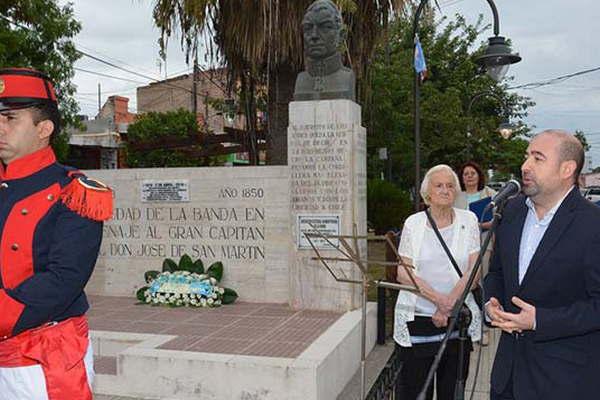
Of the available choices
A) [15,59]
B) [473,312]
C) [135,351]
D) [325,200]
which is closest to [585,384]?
[473,312]

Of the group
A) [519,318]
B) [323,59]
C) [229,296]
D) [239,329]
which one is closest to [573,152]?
[519,318]

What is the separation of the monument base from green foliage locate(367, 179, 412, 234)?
7.80m

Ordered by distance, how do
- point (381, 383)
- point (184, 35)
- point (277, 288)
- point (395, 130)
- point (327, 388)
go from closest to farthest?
1. point (381, 383)
2. point (327, 388)
3. point (277, 288)
4. point (184, 35)
5. point (395, 130)

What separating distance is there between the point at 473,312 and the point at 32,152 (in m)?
2.66

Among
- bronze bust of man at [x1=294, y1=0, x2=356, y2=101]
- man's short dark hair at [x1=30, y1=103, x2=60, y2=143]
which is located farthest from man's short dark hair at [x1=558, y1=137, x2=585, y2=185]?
bronze bust of man at [x1=294, y1=0, x2=356, y2=101]

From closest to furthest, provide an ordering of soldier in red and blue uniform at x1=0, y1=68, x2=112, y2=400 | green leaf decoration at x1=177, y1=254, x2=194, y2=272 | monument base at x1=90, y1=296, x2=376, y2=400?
soldier in red and blue uniform at x1=0, y1=68, x2=112, y2=400, monument base at x1=90, y1=296, x2=376, y2=400, green leaf decoration at x1=177, y1=254, x2=194, y2=272

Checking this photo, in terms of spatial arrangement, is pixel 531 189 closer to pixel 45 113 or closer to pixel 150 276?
pixel 45 113

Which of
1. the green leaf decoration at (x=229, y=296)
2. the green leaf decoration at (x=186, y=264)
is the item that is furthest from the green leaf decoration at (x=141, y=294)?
the green leaf decoration at (x=229, y=296)

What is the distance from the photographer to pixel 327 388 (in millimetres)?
4715

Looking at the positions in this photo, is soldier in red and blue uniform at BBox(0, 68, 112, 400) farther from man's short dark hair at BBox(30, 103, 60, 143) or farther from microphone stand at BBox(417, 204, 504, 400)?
microphone stand at BBox(417, 204, 504, 400)

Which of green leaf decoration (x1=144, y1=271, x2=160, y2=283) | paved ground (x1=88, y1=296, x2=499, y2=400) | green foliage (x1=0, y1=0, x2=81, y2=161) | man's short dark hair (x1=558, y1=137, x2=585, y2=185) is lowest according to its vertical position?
paved ground (x1=88, y1=296, x2=499, y2=400)

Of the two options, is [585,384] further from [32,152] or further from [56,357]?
[32,152]

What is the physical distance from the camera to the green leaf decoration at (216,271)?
724cm

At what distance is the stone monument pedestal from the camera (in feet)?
21.5
